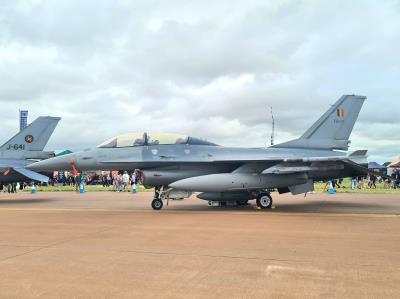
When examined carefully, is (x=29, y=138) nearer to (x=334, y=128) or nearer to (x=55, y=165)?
(x=55, y=165)

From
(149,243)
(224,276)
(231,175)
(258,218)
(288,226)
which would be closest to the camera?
(224,276)

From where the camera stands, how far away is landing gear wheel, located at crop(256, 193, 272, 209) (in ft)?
44.3

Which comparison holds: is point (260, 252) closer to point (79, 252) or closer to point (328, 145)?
point (79, 252)

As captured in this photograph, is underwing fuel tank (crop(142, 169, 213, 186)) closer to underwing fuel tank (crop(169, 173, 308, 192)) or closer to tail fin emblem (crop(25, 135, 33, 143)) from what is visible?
underwing fuel tank (crop(169, 173, 308, 192))

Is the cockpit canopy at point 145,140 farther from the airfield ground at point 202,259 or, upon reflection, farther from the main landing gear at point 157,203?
the airfield ground at point 202,259

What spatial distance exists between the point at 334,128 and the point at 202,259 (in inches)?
415

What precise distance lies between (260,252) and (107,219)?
5.81 meters

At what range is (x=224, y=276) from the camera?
4.76 meters

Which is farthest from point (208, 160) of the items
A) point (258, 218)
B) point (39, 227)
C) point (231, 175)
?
point (39, 227)

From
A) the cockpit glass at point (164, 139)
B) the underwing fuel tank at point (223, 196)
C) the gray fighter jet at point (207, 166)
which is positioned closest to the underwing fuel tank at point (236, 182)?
the gray fighter jet at point (207, 166)

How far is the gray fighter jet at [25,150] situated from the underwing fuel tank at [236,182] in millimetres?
8792

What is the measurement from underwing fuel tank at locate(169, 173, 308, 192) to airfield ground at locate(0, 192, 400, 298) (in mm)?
2735

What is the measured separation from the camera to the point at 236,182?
1277 cm

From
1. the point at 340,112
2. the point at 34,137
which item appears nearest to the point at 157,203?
the point at 340,112
